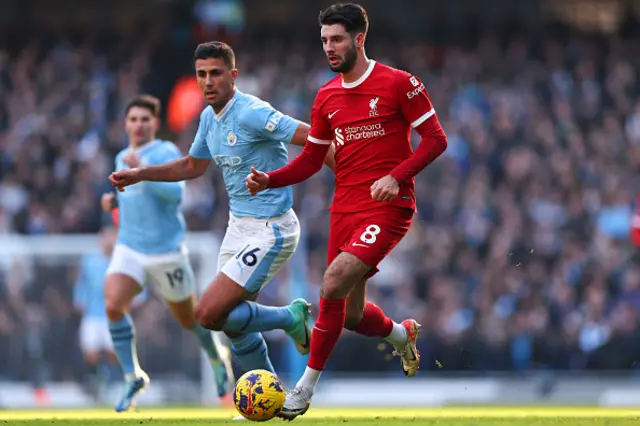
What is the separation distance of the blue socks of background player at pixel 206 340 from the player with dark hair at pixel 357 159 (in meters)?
2.67

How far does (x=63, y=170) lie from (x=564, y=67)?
8.74m

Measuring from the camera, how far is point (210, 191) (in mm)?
19500

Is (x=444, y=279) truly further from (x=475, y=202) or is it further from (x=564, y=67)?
(x=564, y=67)

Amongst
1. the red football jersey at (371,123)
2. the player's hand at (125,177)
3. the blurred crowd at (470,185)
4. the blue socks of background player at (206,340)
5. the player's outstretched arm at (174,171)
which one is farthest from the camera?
the blurred crowd at (470,185)

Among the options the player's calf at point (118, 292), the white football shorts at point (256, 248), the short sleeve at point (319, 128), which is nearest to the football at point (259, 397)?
the white football shorts at point (256, 248)

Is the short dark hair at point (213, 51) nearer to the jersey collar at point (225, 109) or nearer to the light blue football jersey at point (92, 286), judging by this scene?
the jersey collar at point (225, 109)

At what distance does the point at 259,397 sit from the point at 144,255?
302cm

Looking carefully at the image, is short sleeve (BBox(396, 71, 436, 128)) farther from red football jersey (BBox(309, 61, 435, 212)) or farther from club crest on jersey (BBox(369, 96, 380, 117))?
club crest on jersey (BBox(369, 96, 380, 117))

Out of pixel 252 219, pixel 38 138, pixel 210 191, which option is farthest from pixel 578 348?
pixel 38 138

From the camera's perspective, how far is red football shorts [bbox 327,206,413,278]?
841cm

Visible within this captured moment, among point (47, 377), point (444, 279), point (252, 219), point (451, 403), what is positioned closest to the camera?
point (252, 219)

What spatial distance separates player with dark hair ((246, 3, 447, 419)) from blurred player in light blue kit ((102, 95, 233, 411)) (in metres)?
2.51

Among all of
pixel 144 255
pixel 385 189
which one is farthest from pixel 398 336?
pixel 144 255

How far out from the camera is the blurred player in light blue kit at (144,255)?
36.1 feet
